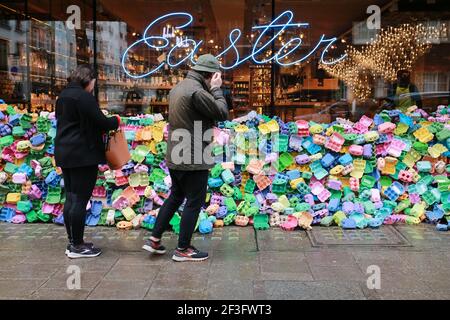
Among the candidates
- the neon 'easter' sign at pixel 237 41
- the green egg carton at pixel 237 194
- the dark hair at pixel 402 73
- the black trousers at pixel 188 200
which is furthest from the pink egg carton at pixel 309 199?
the dark hair at pixel 402 73

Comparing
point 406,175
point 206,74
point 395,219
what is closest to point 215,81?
point 206,74

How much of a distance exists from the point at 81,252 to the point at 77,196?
48 centimetres

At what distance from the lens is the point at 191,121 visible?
4.11 metres

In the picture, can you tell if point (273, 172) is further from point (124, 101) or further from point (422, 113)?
point (124, 101)

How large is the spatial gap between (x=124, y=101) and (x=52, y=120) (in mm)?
2608

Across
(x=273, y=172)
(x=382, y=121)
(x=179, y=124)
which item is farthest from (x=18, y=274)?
(x=382, y=121)

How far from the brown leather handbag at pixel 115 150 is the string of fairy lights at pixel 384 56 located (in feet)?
12.7

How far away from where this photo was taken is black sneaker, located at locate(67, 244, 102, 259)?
172 inches

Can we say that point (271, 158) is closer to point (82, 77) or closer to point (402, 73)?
point (82, 77)

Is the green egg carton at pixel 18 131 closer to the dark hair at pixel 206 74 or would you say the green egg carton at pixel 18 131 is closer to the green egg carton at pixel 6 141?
the green egg carton at pixel 6 141

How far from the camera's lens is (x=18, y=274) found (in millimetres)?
4012

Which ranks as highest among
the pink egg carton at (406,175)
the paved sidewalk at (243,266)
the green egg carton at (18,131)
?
the green egg carton at (18,131)

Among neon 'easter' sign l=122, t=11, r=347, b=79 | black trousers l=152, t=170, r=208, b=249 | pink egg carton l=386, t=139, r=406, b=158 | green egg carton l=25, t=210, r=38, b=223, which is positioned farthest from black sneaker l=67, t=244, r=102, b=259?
neon 'easter' sign l=122, t=11, r=347, b=79

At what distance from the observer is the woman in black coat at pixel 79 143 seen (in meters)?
4.18
